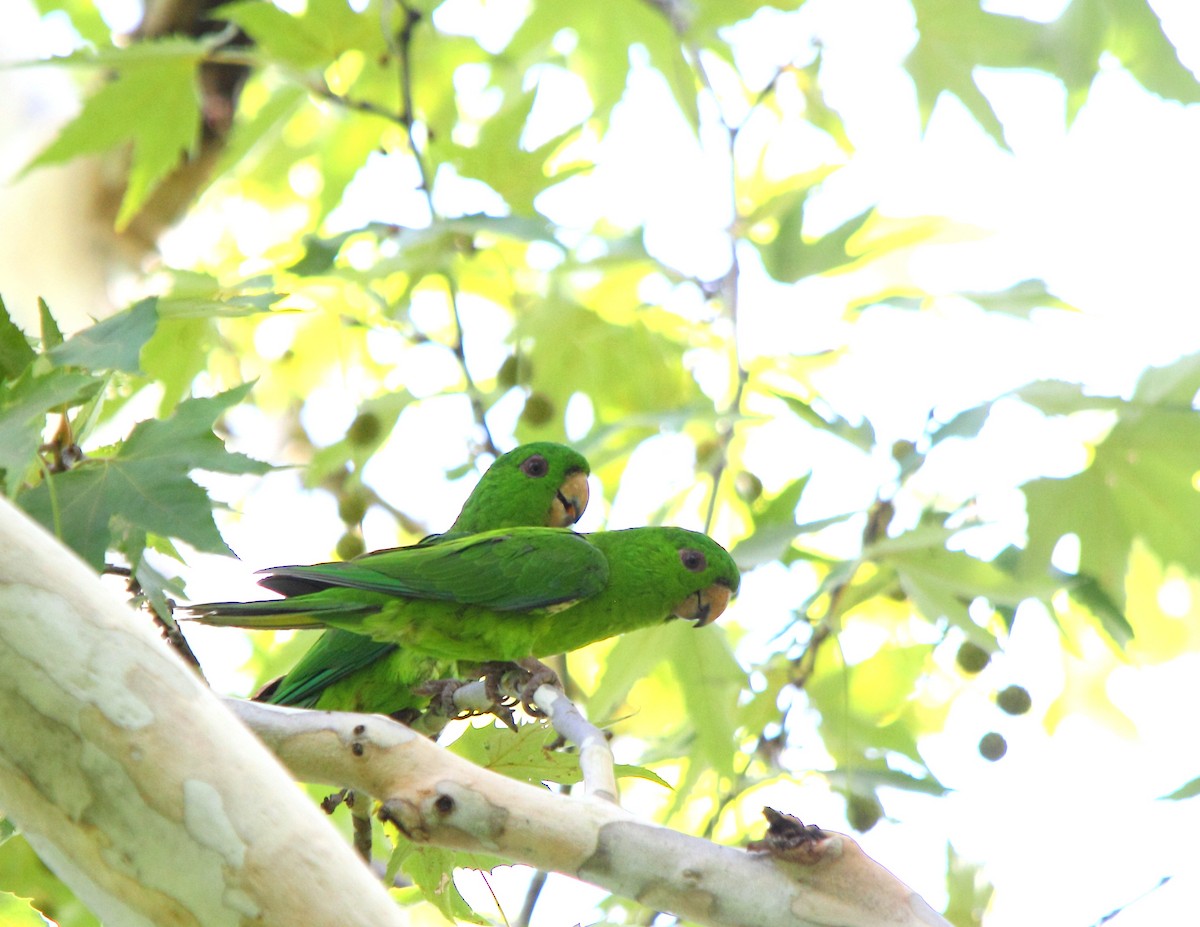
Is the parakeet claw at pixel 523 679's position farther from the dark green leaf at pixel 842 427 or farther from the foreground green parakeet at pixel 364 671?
the dark green leaf at pixel 842 427

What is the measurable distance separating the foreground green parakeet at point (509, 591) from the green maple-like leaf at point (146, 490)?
48 centimetres

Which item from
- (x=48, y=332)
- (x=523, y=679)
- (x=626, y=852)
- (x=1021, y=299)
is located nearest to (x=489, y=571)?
(x=523, y=679)

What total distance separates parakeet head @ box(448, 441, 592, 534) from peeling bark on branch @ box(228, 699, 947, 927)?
5.06 feet

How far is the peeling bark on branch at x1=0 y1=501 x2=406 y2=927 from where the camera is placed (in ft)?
3.78

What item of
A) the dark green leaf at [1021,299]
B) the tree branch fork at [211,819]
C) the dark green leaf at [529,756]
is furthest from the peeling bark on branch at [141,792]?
the dark green leaf at [1021,299]

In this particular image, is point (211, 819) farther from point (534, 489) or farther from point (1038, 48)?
point (1038, 48)

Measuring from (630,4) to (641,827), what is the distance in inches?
130

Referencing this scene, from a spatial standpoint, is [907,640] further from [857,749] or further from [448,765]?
[448,765]

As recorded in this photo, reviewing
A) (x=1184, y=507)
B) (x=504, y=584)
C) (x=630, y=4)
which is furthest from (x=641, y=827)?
(x=630, y=4)

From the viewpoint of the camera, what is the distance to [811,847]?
1248mm

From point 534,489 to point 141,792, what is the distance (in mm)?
1829

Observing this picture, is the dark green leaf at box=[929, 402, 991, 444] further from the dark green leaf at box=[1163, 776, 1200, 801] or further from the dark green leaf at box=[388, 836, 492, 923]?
the dark green leaf at box=[388, 836, 492, 923]

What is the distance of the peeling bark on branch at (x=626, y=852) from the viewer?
124 cm

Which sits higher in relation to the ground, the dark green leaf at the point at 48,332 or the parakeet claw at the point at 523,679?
the dark green leaf at the point at 48,332
